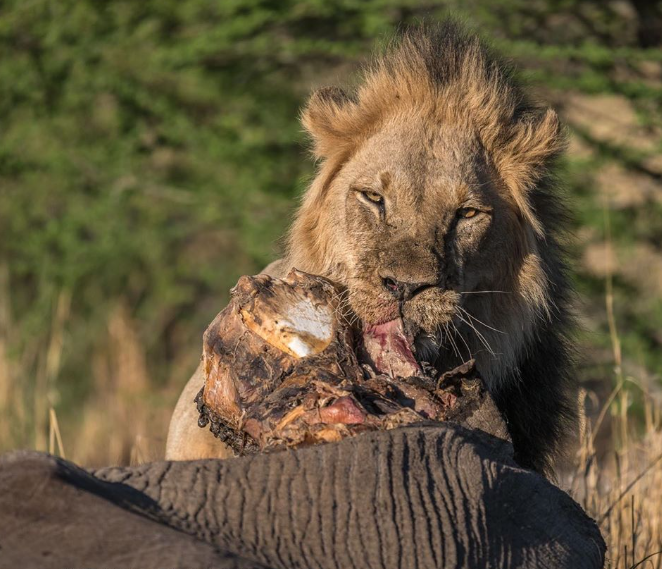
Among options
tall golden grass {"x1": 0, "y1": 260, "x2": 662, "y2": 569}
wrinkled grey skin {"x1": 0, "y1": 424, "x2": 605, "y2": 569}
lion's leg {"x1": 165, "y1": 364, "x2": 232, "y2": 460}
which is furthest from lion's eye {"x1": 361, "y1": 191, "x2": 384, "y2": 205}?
wrinkled grey skin {"x1": 0, "y1": 424, "x2": 605, "y2": 569}

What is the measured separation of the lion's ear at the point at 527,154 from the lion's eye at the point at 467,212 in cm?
36

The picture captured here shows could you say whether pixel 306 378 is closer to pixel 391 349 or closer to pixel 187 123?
pixel 391 349

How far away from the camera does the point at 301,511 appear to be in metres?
2.14

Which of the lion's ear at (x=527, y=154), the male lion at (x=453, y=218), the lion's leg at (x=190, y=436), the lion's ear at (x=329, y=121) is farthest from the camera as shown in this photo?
the lion's ear at (x=329, y=121)

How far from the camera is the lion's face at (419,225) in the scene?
3562 mm

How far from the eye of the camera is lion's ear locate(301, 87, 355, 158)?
14.9 ft

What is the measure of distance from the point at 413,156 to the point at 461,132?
11.8 inches

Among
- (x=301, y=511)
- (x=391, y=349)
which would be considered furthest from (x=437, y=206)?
(x=301, y=511)

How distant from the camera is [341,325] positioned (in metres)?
3.05

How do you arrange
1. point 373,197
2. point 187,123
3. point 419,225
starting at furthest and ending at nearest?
point 187,123 → point 373,197 → point 419,225

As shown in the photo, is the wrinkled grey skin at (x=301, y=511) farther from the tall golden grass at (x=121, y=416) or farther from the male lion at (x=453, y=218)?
the tall golden grass at (x=121, y=416)

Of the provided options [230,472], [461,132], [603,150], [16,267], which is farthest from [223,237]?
[230,472]

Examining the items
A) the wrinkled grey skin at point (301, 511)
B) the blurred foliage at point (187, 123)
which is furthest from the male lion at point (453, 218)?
the blurred foliage at point (187, 123)

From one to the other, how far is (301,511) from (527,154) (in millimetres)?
2613
